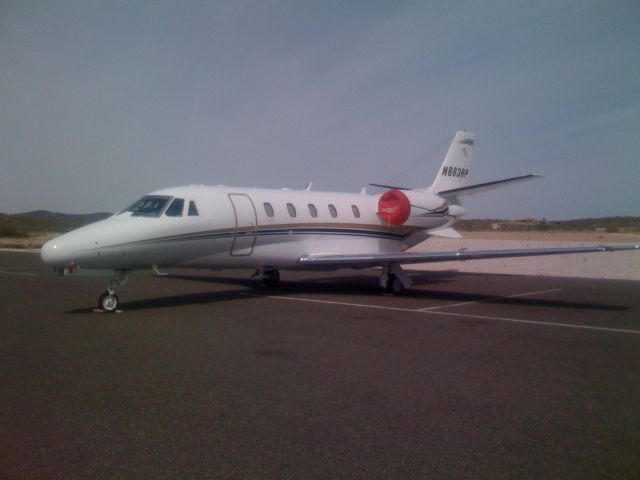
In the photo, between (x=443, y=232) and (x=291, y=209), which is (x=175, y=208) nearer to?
(x=291, y=209)

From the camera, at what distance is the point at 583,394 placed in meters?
5.74

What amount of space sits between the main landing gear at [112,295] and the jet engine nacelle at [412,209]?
28.8 ft

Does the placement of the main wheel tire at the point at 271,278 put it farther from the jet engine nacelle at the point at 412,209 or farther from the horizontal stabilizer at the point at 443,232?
the horizontal stabilizer at the point at 443,232

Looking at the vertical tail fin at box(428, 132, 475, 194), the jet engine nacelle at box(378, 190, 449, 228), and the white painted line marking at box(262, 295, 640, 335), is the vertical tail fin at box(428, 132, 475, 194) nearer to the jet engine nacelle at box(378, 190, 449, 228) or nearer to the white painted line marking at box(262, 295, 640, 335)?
the jet engine nacelle at box(378, 190, 449, 228)

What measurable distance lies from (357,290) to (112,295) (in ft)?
24.4

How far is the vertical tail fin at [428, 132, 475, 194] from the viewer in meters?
19.5

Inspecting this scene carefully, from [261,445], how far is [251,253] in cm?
939

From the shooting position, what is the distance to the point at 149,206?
11.6 m

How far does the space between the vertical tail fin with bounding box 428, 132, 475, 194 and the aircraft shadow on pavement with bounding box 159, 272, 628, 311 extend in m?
3.49

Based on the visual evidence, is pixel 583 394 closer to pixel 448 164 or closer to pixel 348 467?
pixel 348 467

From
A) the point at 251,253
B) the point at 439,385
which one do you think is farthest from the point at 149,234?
the point at 439,385

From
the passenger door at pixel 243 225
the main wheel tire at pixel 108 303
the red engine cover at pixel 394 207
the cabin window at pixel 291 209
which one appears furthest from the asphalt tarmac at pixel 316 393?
the red engine cover at pixel 394 207

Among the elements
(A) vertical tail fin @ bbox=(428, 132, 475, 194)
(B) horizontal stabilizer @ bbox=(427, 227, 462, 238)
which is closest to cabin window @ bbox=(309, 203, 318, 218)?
(B) horizontal stabilizer @ bbox=(427, 227, 462, 238)

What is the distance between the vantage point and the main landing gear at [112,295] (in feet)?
35.3
